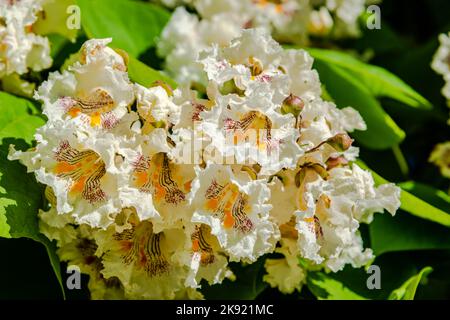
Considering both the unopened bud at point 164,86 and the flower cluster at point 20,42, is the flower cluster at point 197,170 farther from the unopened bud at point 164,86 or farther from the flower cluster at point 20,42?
the flower cluster at point 20,42

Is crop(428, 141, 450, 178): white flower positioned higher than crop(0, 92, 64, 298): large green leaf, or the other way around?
crop(0, 92, 64, 298): large green leaf

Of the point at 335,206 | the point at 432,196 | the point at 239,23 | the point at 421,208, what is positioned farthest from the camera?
the point at 239,23

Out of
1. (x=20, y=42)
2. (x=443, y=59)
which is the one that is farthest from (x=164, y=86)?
(x=443, y=59)

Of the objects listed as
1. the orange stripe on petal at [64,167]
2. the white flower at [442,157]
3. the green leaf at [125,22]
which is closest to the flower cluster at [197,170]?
the orange stripe on petal at [64,167]

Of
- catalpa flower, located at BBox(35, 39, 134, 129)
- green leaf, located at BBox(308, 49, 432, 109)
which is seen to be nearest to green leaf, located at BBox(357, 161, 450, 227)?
green leaf, located at BBox(308, 49, 432, 109)

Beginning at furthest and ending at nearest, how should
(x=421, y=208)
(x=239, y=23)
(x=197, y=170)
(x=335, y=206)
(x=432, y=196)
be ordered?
(x=239, y=23) → (x=432, y=196) → (x=421, y=208) → (x=335, y=206) → (x=197, y=170)

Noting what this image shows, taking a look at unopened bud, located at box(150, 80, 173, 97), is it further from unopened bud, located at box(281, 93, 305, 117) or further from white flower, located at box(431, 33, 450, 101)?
white flower, located at box(431, 33, 450, 101)

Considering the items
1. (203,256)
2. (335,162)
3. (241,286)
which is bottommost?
(241,286)

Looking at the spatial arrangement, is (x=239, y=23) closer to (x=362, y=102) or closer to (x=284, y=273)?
(x=362, y=102)
